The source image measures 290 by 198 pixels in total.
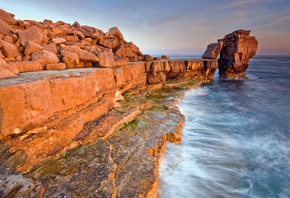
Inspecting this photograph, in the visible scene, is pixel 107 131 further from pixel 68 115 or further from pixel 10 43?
pixel 10 43

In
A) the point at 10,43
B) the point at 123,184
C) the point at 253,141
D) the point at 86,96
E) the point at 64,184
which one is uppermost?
the point at 10,43

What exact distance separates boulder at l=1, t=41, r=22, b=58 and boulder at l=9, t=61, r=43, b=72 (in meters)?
0.73

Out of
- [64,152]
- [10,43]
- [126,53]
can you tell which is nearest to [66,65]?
[10,43]

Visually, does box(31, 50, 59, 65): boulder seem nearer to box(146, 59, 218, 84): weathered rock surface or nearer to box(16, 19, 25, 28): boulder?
box(16, 19, 25, 28): boulder

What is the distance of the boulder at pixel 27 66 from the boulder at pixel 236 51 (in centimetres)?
1906

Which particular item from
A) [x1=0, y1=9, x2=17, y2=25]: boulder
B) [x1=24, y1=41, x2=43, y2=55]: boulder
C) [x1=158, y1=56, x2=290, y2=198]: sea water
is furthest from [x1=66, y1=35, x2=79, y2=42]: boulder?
[x1=158, y1=56, x2=290, y2=198]: sea water

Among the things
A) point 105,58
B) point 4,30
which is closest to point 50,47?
point 4,30

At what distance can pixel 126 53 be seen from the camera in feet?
34.7

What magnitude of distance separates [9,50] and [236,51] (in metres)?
19.9

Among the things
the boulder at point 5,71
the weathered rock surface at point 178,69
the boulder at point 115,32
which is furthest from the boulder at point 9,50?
the weathered rock surface at point 178,69

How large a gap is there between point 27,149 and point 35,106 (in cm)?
76

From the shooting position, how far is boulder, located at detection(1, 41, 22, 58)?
14.8ft

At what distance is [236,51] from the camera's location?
17.3 m

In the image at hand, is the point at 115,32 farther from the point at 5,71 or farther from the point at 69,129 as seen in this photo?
the point at 69,129
